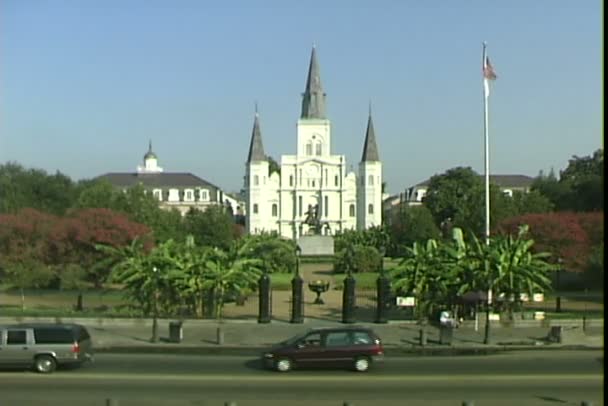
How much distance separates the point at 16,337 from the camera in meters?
21.7

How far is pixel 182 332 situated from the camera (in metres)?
31.4

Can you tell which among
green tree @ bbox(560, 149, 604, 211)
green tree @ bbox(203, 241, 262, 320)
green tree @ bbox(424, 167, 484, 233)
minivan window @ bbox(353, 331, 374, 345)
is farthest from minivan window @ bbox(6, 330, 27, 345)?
green tree @ bbox(424, 167, 484, 233)

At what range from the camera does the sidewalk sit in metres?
27.7

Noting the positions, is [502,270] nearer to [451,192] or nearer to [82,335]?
[82,335]

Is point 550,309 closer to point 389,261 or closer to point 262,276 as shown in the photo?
point 262,276

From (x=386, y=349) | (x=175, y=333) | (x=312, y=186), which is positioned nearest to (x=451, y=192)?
(x=312, y=186)

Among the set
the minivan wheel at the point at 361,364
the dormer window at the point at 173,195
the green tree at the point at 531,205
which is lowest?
the minivan wheel at the point at 361,364

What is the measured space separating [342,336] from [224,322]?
13096mm

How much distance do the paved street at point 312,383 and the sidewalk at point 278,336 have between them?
123 inches

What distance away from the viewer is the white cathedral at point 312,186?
447 ft

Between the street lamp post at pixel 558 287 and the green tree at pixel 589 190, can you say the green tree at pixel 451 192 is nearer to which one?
the green tree at pixel 589 190

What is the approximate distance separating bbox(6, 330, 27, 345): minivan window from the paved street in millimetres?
770

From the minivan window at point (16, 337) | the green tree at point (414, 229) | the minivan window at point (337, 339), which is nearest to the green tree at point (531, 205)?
the green tree at point (414, 229)

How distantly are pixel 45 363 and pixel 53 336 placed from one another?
2.19ft
